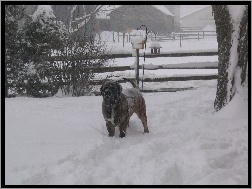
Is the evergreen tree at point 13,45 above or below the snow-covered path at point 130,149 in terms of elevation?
above

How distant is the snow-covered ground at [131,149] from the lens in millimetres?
3514

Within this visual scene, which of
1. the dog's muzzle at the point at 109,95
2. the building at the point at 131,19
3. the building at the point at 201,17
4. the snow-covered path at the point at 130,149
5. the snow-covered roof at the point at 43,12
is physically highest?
the building at the point at 131,19

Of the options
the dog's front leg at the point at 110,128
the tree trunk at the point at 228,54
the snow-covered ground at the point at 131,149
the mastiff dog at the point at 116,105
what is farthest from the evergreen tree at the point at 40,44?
the tree trunk at the point at 228,54

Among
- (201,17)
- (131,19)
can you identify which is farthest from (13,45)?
(131,19)

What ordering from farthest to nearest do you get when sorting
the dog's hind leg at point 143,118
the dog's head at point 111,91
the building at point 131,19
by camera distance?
the building at point 131,19 → the dog's hind leg at point 143,118 → the dog's head at point 111,91

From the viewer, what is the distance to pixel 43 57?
831cm

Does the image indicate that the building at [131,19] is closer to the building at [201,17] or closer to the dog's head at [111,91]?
the building at [201,17]

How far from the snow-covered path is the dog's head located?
0.58 m

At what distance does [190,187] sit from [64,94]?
589 cm

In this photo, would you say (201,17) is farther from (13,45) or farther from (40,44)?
(13,45)

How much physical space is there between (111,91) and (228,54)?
1892mm

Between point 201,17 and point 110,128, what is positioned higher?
point 201,17

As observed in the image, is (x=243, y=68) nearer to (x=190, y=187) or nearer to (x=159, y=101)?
(x=190, y=187)

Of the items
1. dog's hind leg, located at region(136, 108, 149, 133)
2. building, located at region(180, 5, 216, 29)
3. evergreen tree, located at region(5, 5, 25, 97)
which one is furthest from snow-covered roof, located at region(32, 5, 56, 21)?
dog's hind leg, located at region(136, 108, 149, 133)
